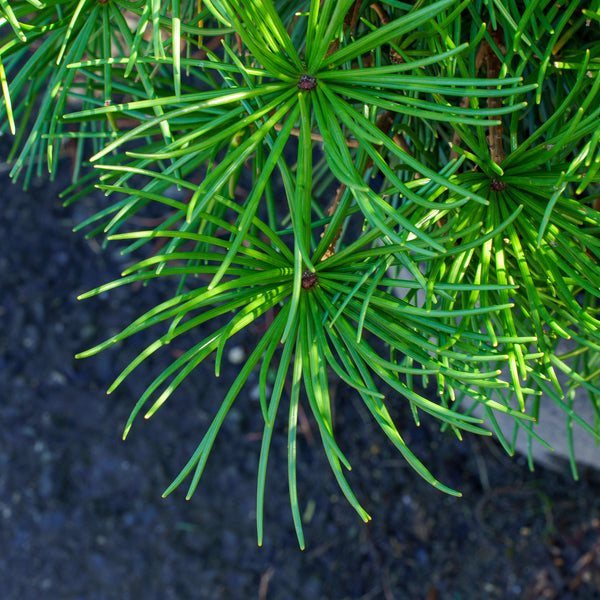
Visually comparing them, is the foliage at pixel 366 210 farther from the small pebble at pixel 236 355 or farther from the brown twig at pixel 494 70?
the small pebble at pixel 236 355

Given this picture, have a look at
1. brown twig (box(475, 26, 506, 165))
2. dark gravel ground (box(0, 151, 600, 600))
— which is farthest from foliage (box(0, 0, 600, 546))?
dark gravel ground (box(0, 151, 600, 600))

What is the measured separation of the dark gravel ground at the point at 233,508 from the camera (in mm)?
1163

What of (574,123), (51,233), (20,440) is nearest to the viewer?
(574,123)

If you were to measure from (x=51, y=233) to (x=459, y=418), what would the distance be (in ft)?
4.25

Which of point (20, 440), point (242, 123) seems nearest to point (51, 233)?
point (20, 440)

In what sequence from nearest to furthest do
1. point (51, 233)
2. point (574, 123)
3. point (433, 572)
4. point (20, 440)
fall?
point (574, 123) < point (433, 572) < point (20, 440) < point (51, 233)

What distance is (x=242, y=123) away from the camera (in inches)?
14.6

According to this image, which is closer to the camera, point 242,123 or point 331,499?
point 242,123

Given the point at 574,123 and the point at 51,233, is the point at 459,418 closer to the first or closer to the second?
the point at 574,123

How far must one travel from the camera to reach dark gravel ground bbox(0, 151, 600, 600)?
116cm

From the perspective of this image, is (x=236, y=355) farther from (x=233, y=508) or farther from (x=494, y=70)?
(x=494, y=70)

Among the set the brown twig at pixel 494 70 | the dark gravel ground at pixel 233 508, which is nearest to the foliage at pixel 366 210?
the brown twig at pixel 494 70

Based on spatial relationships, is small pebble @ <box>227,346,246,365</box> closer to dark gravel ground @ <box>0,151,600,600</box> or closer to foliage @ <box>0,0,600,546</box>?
dark gravel ground @ <box>0,151,600,600</box>

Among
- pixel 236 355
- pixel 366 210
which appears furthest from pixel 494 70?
pixel 236 355
